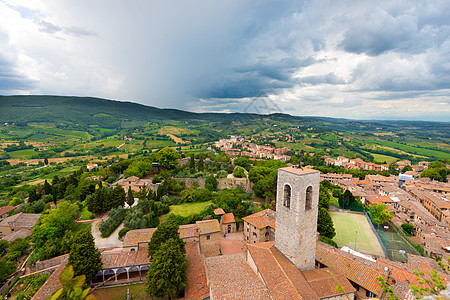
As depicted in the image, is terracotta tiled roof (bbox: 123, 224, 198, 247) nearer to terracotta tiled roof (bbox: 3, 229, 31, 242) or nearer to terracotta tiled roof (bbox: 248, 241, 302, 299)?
terracotta tiled roof (bbox: 248, 241, 302, 299)

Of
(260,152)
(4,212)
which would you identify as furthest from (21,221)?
(260,152)

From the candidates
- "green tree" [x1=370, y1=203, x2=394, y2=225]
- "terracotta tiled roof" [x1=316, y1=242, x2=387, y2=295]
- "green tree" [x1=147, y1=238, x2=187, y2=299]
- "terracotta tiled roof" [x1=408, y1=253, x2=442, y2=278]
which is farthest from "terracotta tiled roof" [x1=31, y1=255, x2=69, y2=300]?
"green tree" [x1=370, y1=203, x2=394, y2=225]

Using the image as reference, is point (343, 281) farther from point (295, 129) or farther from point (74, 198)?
point (295, 129)

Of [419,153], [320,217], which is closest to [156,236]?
[320,217]

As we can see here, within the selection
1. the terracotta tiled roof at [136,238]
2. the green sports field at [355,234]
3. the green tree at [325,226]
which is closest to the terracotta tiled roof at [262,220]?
the green tree at [325,226]

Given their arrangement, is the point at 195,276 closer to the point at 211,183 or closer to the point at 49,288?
the point at 49,288

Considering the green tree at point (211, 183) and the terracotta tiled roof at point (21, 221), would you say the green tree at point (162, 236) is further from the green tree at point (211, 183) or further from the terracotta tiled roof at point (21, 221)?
the terracotta tiled roof at point (21, 221)
